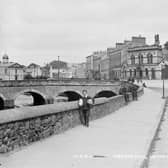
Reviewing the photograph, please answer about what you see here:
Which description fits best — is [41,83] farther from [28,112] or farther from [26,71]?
[26,71]

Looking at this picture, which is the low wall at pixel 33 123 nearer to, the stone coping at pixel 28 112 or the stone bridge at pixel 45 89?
the stone coping at pixel 28 112

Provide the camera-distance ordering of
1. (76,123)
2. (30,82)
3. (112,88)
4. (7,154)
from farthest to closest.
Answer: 1. (112,88)
2. (30,82)
3. (76,123)
4. (7,154)

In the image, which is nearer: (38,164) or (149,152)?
(38,164)

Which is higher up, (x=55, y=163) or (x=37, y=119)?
(x=37, y=119)

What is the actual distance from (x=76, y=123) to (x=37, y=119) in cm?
414

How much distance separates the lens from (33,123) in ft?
34.4

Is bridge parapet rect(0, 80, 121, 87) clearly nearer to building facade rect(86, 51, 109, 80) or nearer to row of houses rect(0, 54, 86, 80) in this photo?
row of houses rect(0, 54, 86, 80)

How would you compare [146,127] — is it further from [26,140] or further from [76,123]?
[26,140]

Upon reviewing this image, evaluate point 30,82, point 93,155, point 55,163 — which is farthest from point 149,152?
point 30,82

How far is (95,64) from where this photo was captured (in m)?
183

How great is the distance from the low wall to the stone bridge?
1595 inches

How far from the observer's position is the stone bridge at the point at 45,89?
54.4m

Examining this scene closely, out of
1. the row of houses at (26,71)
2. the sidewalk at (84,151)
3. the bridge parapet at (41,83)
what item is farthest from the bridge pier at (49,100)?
the row of houses at (26,71)

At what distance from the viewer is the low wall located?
356 inches
